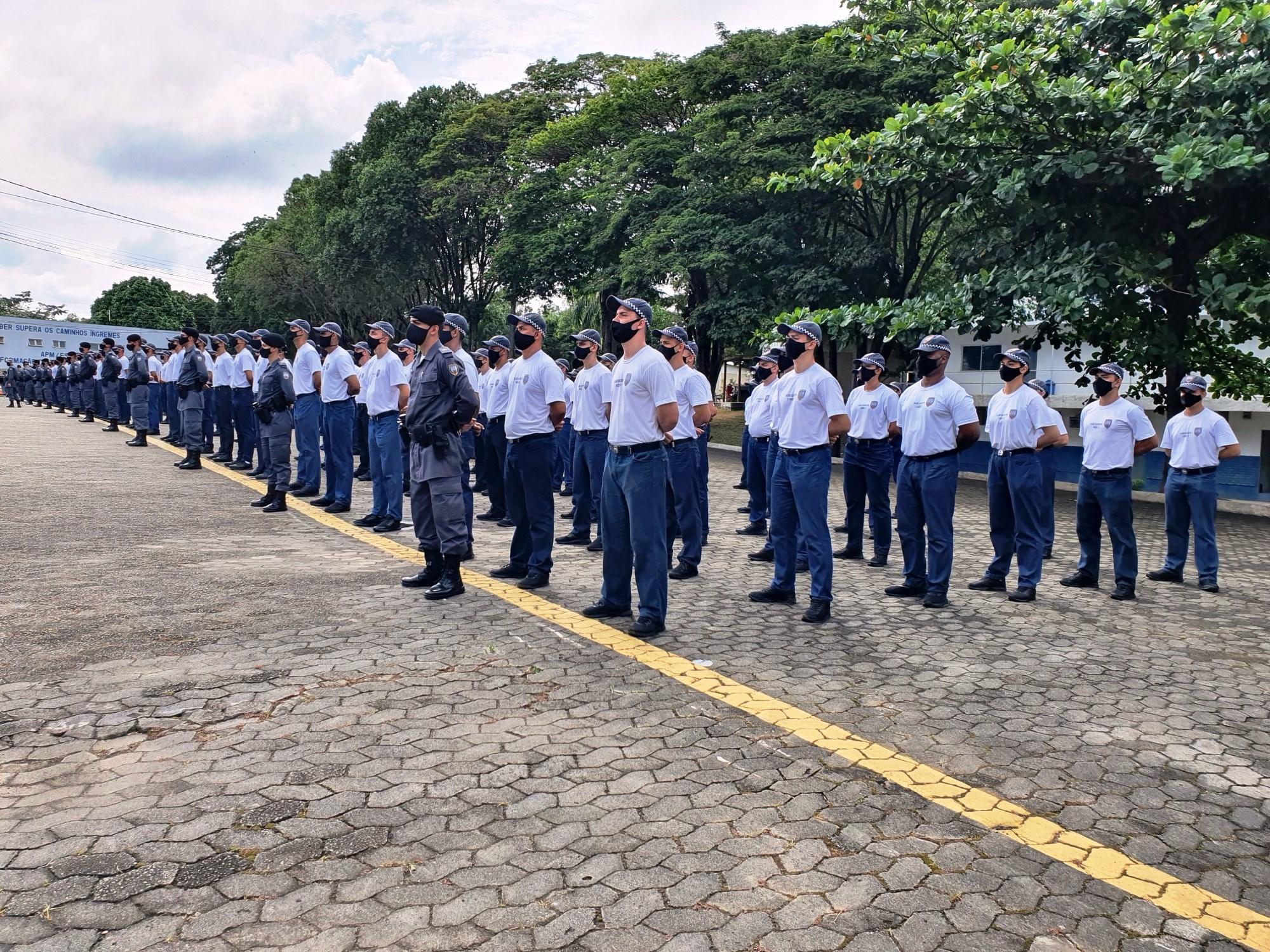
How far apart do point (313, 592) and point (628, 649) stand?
2472 mm

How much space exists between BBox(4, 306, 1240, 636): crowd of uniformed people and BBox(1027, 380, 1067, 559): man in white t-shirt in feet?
0.10

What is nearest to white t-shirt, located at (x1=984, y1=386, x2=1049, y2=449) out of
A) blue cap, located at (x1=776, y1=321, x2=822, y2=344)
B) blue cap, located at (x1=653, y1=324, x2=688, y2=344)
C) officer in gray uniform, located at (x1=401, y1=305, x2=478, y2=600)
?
blue cap, located at (x1=776, y1=321, x2=822, y2=344)

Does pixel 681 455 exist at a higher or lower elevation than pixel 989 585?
higher

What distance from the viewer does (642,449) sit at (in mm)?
5715

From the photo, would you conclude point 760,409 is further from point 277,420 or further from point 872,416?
point 277,420

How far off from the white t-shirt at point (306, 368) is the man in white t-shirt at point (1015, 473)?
283 inches

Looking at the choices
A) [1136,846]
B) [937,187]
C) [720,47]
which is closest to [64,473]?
[937,187]

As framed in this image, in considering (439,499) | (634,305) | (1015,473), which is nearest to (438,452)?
(439,499)

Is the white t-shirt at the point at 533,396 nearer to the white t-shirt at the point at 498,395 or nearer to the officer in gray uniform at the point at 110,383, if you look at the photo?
the white t-shirt at the point at 498,395

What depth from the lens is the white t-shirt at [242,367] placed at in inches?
522

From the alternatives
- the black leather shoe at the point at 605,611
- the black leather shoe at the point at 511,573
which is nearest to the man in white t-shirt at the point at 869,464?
the black leather shoe at the point at 511,573

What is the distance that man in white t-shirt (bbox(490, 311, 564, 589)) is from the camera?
696 cm

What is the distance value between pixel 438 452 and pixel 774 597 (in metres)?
2.59

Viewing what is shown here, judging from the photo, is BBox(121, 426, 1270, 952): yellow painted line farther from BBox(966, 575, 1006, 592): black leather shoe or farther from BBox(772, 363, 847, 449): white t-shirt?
BBox(966, 575, 1006, 592): black leather shoe
